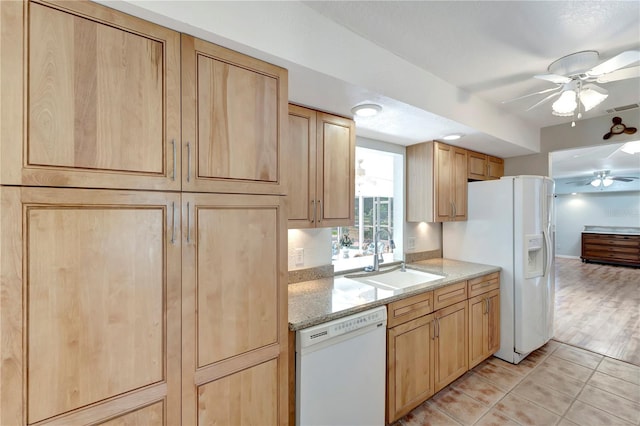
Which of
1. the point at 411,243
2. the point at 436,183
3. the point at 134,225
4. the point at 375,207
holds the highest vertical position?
the point at 436,183

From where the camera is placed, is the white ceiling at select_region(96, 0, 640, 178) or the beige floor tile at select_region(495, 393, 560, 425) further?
the beige floor tile at select_region(495, 393, 560, 425)

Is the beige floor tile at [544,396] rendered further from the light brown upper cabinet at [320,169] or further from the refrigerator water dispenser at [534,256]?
the light brown upper cabinet at [320,169]

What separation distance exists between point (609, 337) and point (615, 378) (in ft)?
3.64

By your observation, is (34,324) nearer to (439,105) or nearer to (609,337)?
(439,105)

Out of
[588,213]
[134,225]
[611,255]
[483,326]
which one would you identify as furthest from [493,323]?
[588,213]

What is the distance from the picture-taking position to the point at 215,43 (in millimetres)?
1188

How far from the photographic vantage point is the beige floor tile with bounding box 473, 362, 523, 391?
2.41 metres

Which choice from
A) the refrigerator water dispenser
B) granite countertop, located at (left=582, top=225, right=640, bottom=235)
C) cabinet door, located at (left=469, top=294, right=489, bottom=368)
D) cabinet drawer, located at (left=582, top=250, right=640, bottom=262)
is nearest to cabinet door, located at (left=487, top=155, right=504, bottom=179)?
the refrigerator water dispenser

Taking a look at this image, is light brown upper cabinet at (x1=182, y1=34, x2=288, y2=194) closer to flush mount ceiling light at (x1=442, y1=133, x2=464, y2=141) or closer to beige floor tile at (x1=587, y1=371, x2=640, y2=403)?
flush mount ceiling light at (x1=442, y1=133, x2=464, y2=141)

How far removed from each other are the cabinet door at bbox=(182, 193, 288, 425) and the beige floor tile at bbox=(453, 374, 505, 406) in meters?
1.74

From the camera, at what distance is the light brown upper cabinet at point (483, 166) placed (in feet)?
10.5

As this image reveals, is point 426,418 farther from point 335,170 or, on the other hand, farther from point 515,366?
point 335,170

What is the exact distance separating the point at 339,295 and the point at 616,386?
2.58 metres

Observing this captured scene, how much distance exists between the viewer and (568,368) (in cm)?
264
